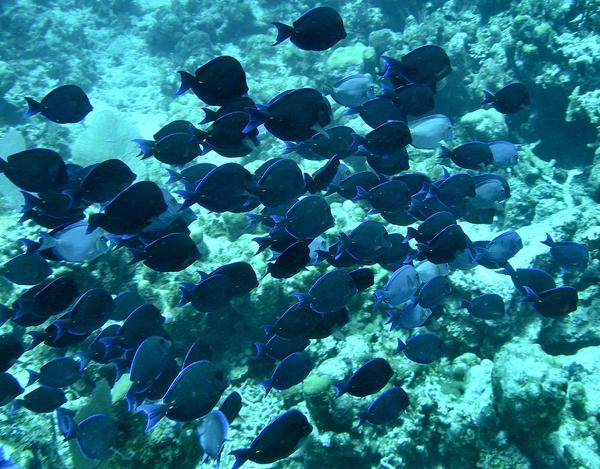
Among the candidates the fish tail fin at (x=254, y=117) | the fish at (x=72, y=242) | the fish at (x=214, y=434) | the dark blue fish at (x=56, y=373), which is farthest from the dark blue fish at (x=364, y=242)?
the dark blue fish at (x=56, y=373)

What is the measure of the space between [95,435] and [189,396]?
4.00 ft

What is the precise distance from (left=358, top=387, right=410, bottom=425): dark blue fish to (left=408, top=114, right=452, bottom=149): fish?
9.06 ft

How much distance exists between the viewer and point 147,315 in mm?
3672

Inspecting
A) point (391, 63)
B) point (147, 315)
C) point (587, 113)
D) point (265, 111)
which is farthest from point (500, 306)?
point (587, 113)

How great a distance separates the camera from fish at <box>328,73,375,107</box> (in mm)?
5000

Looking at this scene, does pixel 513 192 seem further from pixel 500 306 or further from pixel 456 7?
pixel 456 7

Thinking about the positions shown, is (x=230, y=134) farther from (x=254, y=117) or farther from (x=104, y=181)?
(x=104, y=181)

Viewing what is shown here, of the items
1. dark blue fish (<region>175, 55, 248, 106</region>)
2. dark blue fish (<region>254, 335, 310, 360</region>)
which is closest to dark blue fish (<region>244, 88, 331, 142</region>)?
dark blue fish (<region>175, 55, 248, 106</region>)

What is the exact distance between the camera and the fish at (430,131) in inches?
180

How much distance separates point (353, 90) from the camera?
5051 millimetres

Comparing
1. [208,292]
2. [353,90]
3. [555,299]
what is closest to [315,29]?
[353,90]

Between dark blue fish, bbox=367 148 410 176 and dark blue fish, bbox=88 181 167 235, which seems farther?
dark blue fish, bbox=367 148 410 176

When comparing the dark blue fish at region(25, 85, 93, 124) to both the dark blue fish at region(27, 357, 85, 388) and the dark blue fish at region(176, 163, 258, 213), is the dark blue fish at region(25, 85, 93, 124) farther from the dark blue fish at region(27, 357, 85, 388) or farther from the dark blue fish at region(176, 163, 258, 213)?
the dark blue fish at region(27, 357, 85, 388)

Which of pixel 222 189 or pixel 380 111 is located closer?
pixel 222 189
